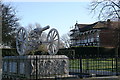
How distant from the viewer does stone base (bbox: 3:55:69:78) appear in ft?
38.7

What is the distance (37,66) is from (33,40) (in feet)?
5.96

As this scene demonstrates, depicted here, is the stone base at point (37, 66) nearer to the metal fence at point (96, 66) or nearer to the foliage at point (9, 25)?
the metal fence at point (96, 66)

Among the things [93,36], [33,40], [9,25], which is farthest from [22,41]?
[93,36]

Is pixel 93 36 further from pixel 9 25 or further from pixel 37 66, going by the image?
pixel 37 66

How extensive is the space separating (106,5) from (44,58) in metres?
24.7

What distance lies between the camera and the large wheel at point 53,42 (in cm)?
1361

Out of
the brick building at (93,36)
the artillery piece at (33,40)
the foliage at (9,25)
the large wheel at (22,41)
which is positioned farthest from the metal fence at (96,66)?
the brick building at (93,36)

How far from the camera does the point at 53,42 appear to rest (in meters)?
13.6

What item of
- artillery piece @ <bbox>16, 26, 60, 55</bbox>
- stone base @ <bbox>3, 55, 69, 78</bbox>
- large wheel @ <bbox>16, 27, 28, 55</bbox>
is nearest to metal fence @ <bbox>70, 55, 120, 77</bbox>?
stone base @ <bbox>3, 55, 69, 78</bbox>

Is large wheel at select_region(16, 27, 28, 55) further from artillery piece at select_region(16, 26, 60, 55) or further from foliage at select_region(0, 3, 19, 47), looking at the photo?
foliage at select_region(0, 3, 19, 47)

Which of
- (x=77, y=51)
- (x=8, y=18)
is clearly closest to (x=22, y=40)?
(x=8, y=18)

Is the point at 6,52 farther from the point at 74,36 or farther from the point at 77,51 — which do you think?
the point at 74,36

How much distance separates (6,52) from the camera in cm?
2847

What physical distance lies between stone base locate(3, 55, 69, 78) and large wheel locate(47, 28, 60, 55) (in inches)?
30.8
